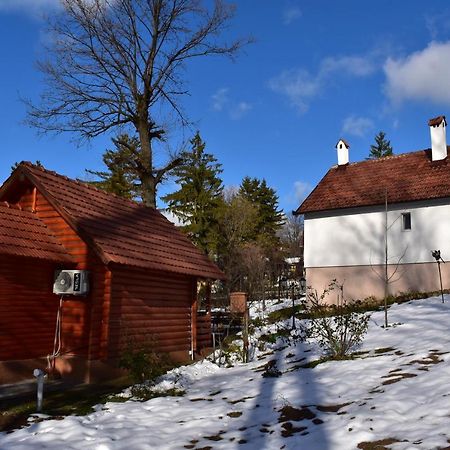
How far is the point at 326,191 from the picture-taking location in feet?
83.5

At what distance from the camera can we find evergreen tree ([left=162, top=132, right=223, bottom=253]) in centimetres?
3438

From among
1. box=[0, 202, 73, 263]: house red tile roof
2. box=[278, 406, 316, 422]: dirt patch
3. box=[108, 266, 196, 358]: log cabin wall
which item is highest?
box=[0, 202, 73, 263]: house red tile roof

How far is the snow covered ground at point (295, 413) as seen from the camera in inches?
213

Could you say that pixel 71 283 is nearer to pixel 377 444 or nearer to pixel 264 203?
pixel 377 444

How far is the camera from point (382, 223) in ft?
75.4

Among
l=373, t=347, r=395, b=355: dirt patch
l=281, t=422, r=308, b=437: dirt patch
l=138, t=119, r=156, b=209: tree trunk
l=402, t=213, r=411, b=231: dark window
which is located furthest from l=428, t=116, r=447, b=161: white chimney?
l=281, t=422, r=308, b=437: dirt patch

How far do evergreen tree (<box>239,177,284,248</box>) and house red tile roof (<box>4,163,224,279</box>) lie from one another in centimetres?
2930

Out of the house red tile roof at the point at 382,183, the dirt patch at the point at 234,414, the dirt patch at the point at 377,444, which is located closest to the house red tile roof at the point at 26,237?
the dirt patch at the point at 234,414

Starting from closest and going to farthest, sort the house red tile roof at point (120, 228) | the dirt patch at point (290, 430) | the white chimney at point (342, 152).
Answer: the dirt patch at point (290, 430)
the house red tile roof at point (120, 228)
the white chimney at point (342, 152)

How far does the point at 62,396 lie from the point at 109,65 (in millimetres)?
14323

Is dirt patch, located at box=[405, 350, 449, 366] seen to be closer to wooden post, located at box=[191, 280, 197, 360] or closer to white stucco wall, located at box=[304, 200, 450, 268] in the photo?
wooden post, located at box=[191, 280, 197, 360]

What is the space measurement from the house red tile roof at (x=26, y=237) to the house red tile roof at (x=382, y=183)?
51.1ft

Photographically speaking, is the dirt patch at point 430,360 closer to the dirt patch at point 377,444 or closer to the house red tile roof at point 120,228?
the dirt patch at point 377,444

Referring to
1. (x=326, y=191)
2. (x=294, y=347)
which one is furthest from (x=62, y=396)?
(x=326, y=191)
